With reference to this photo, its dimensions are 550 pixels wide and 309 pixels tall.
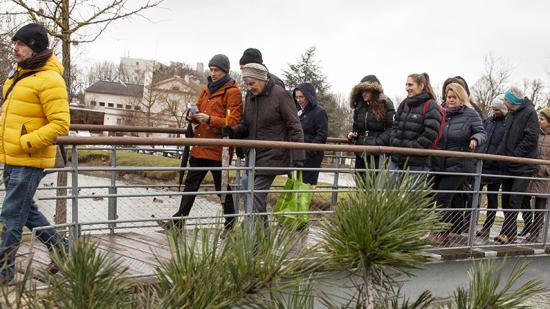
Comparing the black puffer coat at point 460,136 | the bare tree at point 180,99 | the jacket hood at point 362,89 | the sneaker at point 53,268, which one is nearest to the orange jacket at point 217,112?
the jacket hood at point 362,89

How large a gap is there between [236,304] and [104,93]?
9535 centimetres

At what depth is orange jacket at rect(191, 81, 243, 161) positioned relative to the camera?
5.31 m

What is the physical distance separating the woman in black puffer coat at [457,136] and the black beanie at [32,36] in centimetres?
385

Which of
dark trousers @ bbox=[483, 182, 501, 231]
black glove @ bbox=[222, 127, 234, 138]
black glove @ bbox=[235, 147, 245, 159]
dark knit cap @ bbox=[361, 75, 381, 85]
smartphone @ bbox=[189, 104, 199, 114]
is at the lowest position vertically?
dark trousers @ bbox=[483, 182, 501, 231]

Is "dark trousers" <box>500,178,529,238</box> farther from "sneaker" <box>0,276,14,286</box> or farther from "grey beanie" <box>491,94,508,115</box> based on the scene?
"sneaker" <box>0,276,14,286</box>

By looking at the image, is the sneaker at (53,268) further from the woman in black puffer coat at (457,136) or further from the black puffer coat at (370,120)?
the black puffer coat at (370,120)

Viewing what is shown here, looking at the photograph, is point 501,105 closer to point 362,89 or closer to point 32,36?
point 362,89

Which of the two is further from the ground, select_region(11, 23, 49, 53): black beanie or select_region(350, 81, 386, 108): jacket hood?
select_region(11, 23, 49, 53): black beanie

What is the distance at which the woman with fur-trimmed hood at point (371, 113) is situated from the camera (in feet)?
20.7

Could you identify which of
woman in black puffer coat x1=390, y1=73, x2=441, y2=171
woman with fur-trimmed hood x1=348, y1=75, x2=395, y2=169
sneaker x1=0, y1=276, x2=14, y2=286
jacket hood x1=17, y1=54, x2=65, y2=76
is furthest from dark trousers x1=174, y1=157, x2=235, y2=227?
sneaker x1=0, y1=276, x2=14, y2=286

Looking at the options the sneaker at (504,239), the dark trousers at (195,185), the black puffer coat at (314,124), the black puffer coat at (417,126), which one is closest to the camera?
the dark trousers at (195,185)

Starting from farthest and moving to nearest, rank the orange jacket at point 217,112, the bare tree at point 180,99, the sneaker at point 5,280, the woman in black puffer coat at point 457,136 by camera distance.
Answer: the bare tree at point 180,99
the woman in black puffer coat at point 457,136
the orange jacket at point 217,112
the sneaker at point 5,280

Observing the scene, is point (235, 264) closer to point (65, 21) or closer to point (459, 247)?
point (459, 247)

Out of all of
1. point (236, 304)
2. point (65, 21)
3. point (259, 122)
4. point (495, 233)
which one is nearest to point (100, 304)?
point (236, 304)
